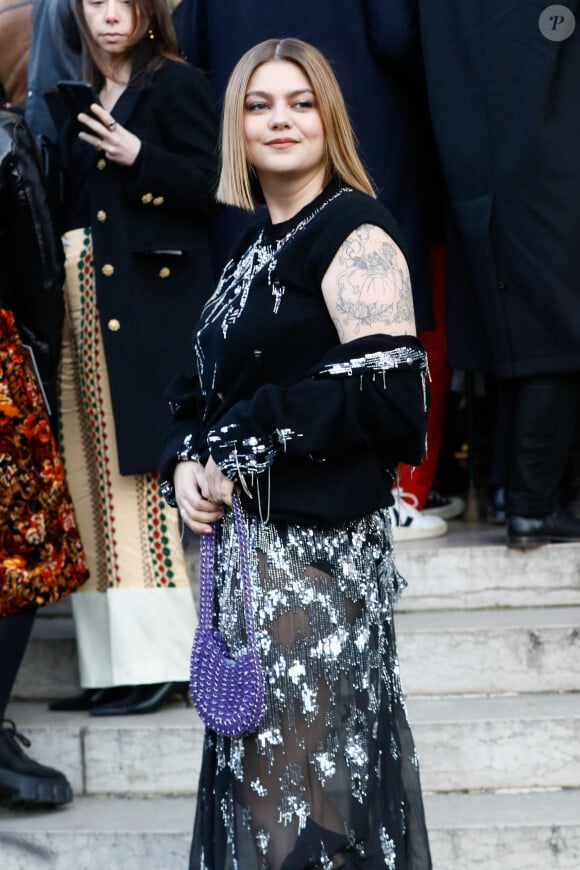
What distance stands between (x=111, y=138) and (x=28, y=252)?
388 millimetres

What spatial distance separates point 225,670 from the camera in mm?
2551

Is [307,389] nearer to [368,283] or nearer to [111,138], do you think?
[368,283]

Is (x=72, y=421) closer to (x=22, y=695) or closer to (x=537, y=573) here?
(x=22, y=695)

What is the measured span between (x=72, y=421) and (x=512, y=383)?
138cm

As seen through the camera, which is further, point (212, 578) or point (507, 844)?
point (507, 844)

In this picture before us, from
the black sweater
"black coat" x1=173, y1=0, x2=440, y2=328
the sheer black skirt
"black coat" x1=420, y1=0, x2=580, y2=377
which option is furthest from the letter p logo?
the sheer black skirt

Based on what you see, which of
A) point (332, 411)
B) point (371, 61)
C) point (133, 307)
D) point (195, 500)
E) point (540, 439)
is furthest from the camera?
point (371, 61)

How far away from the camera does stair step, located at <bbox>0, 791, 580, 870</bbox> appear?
3.51 meters

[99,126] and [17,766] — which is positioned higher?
[99,126]

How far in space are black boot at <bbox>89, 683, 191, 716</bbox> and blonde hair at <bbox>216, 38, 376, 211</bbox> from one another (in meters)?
1.79

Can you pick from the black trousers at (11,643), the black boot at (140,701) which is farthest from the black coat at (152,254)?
the black boot at (140,701)

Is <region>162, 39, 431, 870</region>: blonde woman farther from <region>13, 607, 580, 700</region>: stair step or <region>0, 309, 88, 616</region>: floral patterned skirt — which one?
<region>13, 607, 580, 700</region>: stair step

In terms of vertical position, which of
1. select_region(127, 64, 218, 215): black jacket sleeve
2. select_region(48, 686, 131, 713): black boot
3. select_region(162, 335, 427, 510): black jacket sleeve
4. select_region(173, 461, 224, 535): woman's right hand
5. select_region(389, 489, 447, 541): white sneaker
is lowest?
select_region(48, 686, 131, 713): black boot

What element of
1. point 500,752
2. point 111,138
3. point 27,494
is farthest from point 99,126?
point 500,752
